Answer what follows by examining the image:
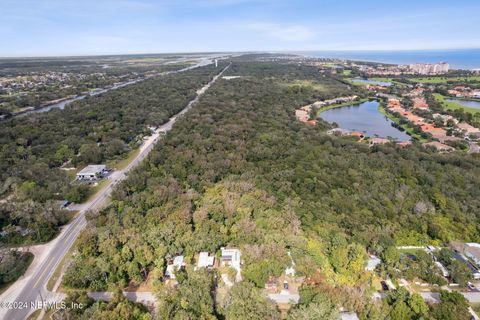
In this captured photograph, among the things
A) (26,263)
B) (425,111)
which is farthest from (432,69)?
(26,263)

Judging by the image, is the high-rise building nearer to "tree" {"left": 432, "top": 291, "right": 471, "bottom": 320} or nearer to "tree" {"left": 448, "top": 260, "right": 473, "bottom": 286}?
"tree" {"left": 448, "top": 260, "right": 473, "bottom": 286}

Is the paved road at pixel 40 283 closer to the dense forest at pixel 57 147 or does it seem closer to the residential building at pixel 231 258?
the dense forest at pixel 57 147

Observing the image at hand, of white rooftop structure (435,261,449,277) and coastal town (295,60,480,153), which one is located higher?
coastal town (295,60,480,153)

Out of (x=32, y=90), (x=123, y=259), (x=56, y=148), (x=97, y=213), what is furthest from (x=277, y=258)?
(x=32, y=90)

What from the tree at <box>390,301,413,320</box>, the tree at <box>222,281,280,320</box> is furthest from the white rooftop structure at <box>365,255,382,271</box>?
the tree at <box>222,281,280,320</box>

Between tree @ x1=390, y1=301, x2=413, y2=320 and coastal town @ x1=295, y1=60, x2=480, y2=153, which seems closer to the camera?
tree @ x1=390, y1=301, x2=413, y2=320

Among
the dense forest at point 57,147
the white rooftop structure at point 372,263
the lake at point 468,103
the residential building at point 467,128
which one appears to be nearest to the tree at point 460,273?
the white rooftop structure at point 372,263

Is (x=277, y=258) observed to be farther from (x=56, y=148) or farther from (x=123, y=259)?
(x=56, y=148)

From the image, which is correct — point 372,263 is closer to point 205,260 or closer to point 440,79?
point 205,260
